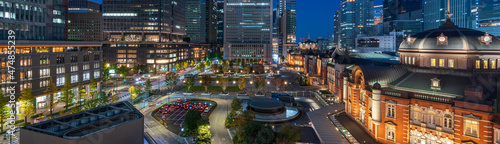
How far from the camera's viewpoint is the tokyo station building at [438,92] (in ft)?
103

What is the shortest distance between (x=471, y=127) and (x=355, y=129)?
16511 millimetres

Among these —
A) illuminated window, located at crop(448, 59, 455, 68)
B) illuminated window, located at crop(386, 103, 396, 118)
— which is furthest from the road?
illuminated window, located at crop(448, 59, 455, 68)

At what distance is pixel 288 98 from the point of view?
73.9 meters

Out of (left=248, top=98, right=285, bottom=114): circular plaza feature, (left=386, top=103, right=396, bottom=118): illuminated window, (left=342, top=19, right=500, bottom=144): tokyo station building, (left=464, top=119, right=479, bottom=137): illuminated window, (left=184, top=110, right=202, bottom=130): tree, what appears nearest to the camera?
(left=464, top=119, right=479, bottom=137): illuminated window

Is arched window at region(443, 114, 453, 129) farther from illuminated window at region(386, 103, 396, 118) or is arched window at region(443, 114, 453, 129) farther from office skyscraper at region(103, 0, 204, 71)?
office skyscraper at region(103, 0, 204, 71)

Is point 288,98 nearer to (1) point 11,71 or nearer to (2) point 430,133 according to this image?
(2) point 430,133

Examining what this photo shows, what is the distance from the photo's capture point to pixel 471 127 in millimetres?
31344

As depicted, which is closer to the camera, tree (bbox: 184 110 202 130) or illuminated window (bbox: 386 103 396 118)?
illuminated window (bbox: 386 103 396 118)

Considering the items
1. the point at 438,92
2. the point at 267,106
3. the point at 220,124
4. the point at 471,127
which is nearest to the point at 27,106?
the point at 220,124

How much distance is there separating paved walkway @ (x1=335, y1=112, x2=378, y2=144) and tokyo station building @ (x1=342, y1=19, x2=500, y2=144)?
803 millimetres

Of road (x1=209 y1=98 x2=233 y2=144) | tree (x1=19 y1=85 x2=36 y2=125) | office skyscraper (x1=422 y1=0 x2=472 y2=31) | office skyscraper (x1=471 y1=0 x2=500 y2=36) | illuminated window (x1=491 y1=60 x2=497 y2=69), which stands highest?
office skyscraper (x1=422 y1=0 x2=472 y2=31)

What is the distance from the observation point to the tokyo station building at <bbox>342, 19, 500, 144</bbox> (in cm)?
3128

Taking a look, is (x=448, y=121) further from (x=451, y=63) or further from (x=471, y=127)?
(x=451, y=63)

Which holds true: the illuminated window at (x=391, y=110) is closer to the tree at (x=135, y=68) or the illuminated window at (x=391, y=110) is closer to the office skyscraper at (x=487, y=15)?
the office skyscraper at (x=487, y=15)
